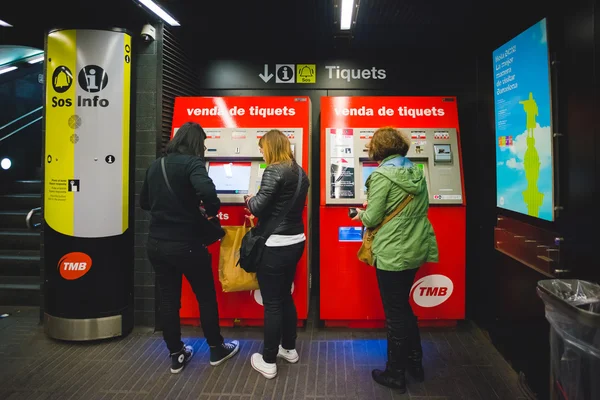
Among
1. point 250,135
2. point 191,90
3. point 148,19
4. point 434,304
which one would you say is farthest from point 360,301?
point 148,19

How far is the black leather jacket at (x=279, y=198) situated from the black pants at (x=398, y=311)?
2.15 ft

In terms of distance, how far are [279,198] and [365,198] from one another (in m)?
0.99

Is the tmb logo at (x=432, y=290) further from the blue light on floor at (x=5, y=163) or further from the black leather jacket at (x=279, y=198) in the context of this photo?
the blue light on floor at (x=5, y=163)

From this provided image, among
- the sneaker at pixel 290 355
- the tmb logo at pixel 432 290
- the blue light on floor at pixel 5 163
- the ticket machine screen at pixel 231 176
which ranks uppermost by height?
the blue light on floor at pixel 5 163

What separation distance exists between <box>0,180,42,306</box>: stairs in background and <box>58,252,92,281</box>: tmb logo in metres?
0.78

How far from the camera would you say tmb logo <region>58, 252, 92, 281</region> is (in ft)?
10.1

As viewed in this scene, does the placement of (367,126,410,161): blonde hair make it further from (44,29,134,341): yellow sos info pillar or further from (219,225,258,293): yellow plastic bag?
(44,29,134,341): yellow sos info pillar

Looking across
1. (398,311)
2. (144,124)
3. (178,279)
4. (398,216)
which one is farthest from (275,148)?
(144,124)

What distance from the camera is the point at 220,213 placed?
3.17m

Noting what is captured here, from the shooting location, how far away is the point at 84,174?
306 cm

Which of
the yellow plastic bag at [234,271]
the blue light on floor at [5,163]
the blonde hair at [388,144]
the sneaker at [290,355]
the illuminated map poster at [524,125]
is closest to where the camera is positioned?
the illuminated map poster at [524,125]

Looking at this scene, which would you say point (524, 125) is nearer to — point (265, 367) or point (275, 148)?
point (275, 148)

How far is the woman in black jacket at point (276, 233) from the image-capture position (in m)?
2.38

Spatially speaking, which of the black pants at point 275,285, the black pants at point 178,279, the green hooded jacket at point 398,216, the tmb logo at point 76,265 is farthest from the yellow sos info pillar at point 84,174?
the green hooded jacket at point 398,216
